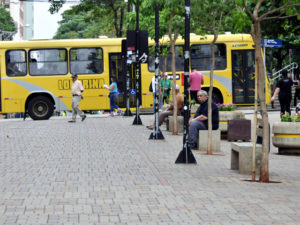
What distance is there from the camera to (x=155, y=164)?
40.2ft

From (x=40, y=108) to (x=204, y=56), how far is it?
697 centimetres

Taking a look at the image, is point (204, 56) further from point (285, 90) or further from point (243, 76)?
point (285, 90)

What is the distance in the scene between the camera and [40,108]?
29250 millimetres

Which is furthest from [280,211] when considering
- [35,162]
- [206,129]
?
[206,129]

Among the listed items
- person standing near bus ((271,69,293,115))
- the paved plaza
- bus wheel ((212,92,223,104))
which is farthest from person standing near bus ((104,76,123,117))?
the paved plaza

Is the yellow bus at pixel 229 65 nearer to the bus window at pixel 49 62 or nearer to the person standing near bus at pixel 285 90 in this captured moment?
the bus window at pixel 49 62

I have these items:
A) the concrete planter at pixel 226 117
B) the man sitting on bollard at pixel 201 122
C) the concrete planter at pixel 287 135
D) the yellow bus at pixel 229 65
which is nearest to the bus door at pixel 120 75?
the yellow bus at pixel 229 65

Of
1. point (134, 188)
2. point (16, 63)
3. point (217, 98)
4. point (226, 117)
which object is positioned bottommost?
point (134, 188)

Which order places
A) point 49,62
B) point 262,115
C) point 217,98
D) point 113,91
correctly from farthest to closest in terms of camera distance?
1. point 217,98
2. point 49,62
3. point 113,91
4. point 262,115

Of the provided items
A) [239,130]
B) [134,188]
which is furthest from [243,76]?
[134,188]

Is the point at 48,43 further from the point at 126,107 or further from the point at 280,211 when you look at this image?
the point at 280,211

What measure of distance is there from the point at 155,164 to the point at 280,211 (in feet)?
16.0

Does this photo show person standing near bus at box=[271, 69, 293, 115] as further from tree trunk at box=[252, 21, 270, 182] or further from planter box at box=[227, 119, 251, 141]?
tree trunk at box=[252, 21, 270, 182]

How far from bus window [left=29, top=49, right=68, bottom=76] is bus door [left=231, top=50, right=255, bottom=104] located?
6.86 m
